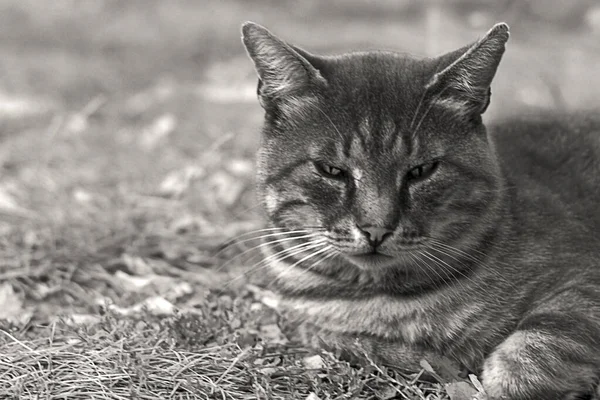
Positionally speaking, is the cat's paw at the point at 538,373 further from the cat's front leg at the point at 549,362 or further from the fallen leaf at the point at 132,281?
the fallen leaf at the point at 132,281

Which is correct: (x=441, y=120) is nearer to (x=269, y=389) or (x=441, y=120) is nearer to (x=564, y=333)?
(x=564, y=333)

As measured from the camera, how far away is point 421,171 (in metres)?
2.85

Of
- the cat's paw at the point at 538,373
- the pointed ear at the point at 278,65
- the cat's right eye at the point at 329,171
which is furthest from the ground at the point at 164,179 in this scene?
the pointed ear at the point at 278,65

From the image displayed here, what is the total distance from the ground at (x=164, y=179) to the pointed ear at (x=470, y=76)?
3.29 feet

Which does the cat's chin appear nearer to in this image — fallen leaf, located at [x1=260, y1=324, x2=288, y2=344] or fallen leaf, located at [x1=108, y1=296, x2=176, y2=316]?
fallen leaf, located at [x1=260, y1=324, x2=288, y2=344]

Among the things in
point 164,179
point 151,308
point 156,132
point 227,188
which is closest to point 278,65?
point 151,308

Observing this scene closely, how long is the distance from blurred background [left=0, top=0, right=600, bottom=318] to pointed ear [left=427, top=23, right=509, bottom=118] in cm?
151

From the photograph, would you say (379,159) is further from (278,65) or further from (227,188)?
(227,188)

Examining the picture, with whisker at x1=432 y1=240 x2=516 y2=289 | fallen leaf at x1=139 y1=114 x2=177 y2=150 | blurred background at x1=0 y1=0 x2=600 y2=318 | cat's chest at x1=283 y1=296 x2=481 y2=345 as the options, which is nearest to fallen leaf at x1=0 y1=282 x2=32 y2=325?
blurred background at x1=0 y1=0 x2=600 y2=318

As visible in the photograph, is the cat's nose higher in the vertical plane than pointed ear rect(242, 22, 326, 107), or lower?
lower

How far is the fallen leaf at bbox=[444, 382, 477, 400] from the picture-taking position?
2561 mm

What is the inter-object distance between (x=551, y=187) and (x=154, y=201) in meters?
2.54

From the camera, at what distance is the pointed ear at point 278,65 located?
9.45 ft

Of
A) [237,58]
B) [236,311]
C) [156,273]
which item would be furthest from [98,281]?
[237,58]
